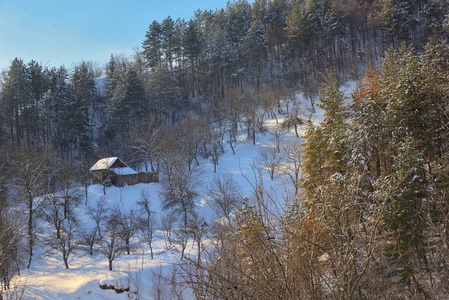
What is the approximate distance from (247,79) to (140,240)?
133 feet

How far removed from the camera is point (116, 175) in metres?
33.6

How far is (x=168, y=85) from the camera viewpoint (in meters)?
48.2

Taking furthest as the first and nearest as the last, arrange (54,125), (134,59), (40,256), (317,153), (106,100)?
(134,59), (106,100), (54,125), (40,256), (317,153)

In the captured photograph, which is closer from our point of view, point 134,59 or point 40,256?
point 40,256

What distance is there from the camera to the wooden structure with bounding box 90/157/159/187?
3334 cm

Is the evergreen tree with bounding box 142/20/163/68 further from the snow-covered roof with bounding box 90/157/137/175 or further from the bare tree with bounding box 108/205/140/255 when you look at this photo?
the bare tree with bounding box 108/205/140/255

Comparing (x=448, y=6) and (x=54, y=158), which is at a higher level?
(x=448, y=6)

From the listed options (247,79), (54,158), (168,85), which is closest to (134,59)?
(168,85)

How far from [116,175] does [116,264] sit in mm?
13559

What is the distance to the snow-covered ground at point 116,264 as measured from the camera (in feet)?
62.0

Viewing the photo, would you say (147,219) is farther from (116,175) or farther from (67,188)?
(116,175)

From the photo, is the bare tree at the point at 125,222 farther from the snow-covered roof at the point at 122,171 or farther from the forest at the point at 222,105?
the snow-covered roof at the point at 122,171

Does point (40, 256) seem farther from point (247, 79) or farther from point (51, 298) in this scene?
point (247, 79)

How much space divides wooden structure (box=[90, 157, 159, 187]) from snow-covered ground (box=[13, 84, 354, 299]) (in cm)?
100
